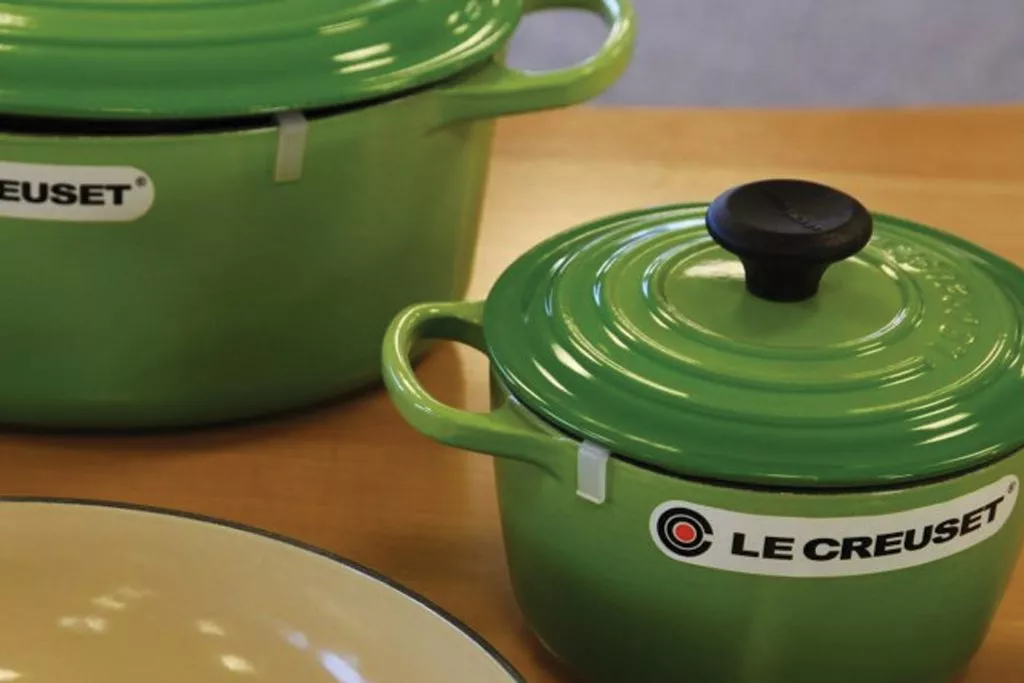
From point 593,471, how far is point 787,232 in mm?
90

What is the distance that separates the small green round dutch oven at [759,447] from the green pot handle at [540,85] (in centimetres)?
11

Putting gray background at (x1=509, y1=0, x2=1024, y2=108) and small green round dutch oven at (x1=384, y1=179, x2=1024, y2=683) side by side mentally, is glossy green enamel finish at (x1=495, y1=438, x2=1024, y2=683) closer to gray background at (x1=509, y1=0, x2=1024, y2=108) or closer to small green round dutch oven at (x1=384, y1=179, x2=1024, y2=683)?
small green round dutch oven at (x1=384, y1=179, x2=1024, y2=683)

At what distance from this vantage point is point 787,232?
0.41 metres

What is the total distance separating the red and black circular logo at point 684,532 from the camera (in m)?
0.39

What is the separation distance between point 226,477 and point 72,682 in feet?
0.38

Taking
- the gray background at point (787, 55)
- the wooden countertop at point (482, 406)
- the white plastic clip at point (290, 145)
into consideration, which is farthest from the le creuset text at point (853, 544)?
the gray background at point (787, 55)

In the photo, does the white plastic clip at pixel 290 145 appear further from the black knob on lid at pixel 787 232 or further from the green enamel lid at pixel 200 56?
the black knob on lid at pixel 787 232

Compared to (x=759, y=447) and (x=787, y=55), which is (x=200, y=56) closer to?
(x=759, y=447)

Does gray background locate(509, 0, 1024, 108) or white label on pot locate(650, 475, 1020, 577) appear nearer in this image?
white label on pot locate(650, 475, 1020, 577)

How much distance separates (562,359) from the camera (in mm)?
418

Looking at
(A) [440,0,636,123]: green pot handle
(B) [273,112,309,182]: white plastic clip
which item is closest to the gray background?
(A) [440,0,636,123]: green pot handle

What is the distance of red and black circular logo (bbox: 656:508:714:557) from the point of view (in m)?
0.39

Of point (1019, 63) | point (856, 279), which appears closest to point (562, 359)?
point (856, 279)

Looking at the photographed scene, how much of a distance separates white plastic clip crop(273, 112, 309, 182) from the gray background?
1.27 metres
